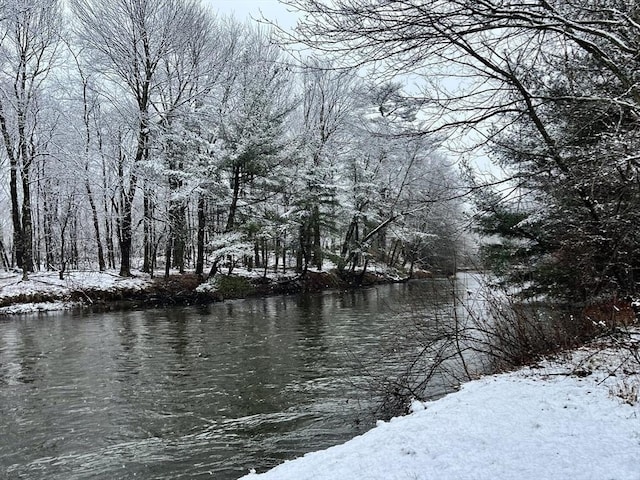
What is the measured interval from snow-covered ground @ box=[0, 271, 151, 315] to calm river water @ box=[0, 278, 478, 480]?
3.71 metres

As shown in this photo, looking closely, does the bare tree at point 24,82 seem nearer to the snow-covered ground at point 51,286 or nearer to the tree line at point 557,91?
the snow-covered ground at point 51,286

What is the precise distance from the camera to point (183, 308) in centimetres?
1870

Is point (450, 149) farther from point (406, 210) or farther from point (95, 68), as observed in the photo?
point (95, 68)

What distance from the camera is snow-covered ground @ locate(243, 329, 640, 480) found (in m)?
2.98

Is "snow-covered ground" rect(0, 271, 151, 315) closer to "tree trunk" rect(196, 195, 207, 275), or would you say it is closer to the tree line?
"tree trunk" rect(196, 195, 207, 275)

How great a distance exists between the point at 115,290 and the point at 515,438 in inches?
746

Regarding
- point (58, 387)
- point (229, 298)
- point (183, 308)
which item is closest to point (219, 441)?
point (58, 387)

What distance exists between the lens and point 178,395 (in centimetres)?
748

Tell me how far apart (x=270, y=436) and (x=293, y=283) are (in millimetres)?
20123

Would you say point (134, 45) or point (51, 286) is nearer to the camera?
point (51, 286)

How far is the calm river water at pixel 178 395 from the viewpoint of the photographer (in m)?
5.39

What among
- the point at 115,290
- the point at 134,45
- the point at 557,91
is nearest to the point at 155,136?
the point at 134,45

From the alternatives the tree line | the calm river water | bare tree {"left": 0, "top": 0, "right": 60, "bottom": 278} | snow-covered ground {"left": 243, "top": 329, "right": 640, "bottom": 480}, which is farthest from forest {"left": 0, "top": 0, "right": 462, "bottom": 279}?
snow-covered ground {"left": 243, "top": 329, "right": 640, "bottom": 480}

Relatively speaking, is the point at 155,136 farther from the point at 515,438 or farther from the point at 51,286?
the point at 515,438
